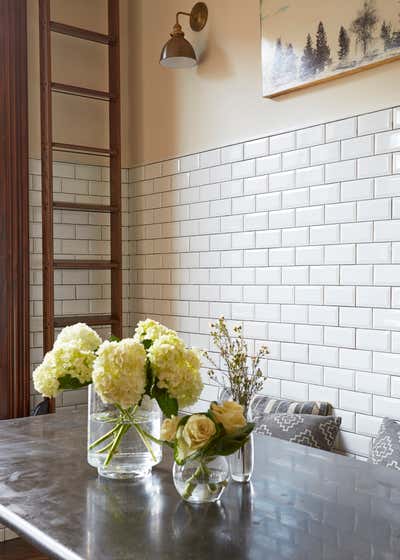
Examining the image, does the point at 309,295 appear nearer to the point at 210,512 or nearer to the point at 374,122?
the point at 374,122

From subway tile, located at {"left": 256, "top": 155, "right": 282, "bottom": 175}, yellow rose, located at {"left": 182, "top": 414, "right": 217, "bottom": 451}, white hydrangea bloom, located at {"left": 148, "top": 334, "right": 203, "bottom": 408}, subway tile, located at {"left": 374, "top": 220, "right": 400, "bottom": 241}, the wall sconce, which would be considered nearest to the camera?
yellow rose, located at {"left": 182, "top": 414, "right": 217, "bottom": 451}

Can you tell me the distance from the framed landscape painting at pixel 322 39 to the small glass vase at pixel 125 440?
1.71 meters

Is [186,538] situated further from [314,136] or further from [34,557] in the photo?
[34,557]

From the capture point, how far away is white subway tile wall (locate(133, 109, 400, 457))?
2.71 metres

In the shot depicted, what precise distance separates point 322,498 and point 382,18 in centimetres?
188

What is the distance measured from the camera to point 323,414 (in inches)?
113

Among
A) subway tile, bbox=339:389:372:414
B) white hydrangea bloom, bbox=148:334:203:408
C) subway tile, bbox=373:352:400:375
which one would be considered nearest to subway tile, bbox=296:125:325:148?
subway tile, bbox=373:352:400:375

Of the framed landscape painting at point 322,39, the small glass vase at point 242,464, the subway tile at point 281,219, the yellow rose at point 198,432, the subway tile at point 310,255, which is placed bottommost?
the small glass vase at point 242,464

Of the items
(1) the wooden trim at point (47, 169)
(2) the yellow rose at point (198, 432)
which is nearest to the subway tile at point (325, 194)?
(1) the wooden trim at point (47, 169)

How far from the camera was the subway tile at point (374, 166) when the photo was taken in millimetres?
2682

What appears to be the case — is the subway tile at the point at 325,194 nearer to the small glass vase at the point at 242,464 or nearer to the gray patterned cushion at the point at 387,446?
the gray patterned cushion at the point at 387,446

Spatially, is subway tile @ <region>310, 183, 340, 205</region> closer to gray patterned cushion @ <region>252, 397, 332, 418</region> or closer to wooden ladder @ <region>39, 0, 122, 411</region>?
gray patterned cushion @ <region>252, 397, 332, 418</region>

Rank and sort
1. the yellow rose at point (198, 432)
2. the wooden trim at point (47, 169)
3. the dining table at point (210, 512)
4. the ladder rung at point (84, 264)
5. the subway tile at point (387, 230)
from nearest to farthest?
the dining table at point (210, 512) → the yellow rose at point (198, 432) → the subway tile at point (387, 230) → the wooden trim at point (47, 169) → the ladder rung at point (84, 264)

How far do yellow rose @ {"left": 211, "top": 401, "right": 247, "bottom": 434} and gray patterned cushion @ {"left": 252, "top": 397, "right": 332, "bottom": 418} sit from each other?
1.38 metres
